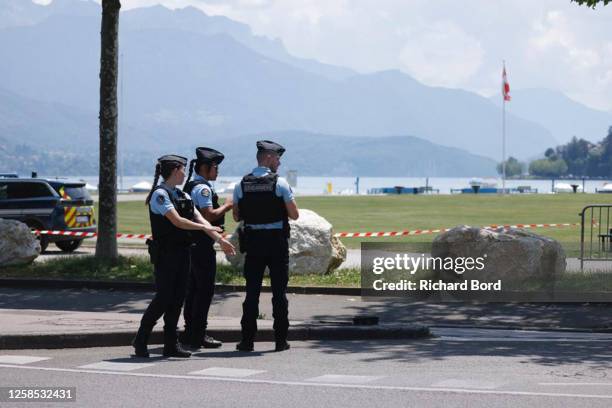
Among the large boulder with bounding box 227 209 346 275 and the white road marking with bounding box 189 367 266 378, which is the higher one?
the large boulder with bounding box 227 209 346 275

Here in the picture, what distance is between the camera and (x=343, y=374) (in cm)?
930

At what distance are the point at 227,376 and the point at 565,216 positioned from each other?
40.6m

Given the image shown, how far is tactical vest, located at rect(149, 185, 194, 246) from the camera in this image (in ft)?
32.4

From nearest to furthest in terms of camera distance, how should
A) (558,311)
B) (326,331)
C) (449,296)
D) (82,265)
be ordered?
(326,331) → (558,311) → (449,296) → (82,265)

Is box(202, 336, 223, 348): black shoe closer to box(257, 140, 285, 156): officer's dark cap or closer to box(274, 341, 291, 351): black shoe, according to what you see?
box(274, 341, 291, 351): black shoe

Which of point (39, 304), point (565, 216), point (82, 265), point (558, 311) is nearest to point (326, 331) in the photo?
point (558, 311)

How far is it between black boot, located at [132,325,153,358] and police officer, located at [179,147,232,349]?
2.25 ft

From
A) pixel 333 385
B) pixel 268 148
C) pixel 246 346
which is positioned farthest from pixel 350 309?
pixel 333 385

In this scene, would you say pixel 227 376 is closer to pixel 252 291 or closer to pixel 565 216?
pixel 252 291

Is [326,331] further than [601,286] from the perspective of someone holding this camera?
No

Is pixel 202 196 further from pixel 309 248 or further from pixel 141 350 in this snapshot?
pixel 309 248

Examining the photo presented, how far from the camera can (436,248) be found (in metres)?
16.7

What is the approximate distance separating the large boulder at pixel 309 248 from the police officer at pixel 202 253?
726 cm

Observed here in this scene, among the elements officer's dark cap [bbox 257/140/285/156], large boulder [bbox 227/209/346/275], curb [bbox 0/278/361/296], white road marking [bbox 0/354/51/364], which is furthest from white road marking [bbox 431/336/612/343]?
large boulder [bbox 227/209/346/275]
